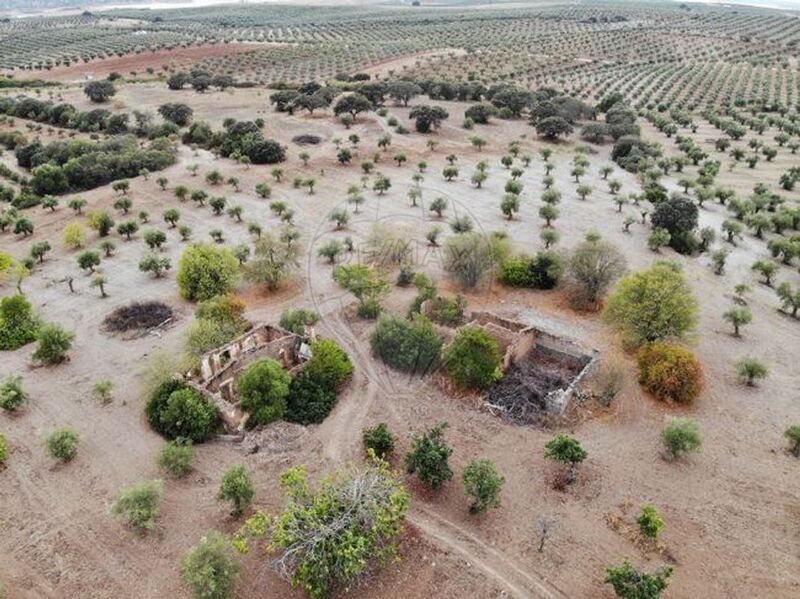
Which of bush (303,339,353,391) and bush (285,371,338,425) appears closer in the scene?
bush (285,371,338,425)

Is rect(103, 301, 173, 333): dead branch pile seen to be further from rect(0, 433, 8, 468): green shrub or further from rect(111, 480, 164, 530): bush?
rect(111, 480, 164, 530): bush

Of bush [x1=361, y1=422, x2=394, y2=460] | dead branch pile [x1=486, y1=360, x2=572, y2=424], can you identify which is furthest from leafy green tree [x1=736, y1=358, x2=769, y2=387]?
bush [x1=361, y1=422, x2=394, y2=460]

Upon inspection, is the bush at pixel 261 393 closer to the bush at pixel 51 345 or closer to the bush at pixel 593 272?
the bush at pixel 51 345

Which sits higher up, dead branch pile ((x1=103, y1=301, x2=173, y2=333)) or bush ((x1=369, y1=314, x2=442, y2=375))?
bush ((x1=369, y1=314, x2=442, y2=375))

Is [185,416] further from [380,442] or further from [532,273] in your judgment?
[532,273]

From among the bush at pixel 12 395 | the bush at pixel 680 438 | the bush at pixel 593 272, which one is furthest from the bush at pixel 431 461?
the bush at pixel 12 395

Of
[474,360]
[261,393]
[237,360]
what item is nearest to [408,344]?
[474,360]

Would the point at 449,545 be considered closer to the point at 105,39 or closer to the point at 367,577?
the point at 367,577
